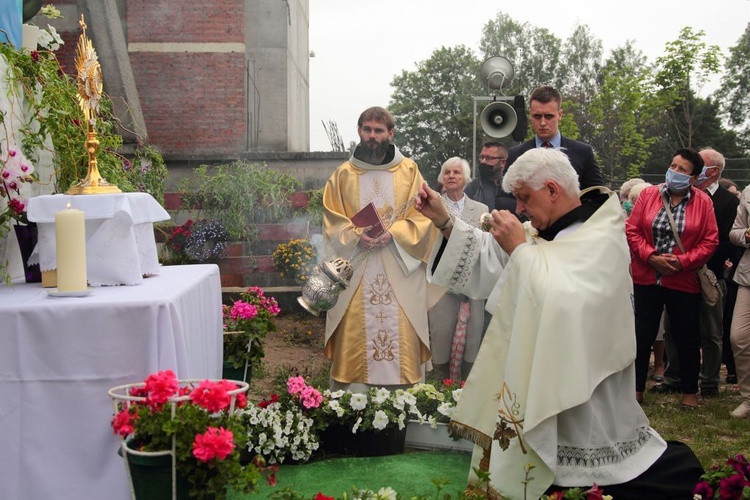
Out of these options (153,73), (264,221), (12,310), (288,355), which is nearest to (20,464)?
(12,310)

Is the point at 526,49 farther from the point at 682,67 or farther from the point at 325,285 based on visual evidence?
the point at 325,285

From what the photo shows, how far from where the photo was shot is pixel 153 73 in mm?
14180

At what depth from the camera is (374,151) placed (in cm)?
602

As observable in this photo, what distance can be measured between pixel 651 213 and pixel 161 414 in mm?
5158

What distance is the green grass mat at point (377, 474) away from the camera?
407cm

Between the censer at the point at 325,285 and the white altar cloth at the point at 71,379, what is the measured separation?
6.67 ft

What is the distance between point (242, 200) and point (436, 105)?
150 ft

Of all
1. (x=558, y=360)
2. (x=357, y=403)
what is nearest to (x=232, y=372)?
(x=357, y=403)

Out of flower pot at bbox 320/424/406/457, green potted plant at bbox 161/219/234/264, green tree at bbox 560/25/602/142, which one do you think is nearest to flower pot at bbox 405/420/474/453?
flower pot at bbox 320/424/406/457

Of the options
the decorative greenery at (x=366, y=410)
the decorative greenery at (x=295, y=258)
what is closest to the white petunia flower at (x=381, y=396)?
the decorative greenery at (x=366, y=410)

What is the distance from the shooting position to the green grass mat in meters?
4.07

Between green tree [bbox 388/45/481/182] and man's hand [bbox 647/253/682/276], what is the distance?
4349 cm

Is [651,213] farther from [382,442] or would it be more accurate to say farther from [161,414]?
[161,414]

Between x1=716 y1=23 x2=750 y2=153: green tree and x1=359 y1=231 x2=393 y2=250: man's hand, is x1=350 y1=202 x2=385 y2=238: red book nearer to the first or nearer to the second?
x1=359 y1=231 x2=393 y2=250: man's hand
